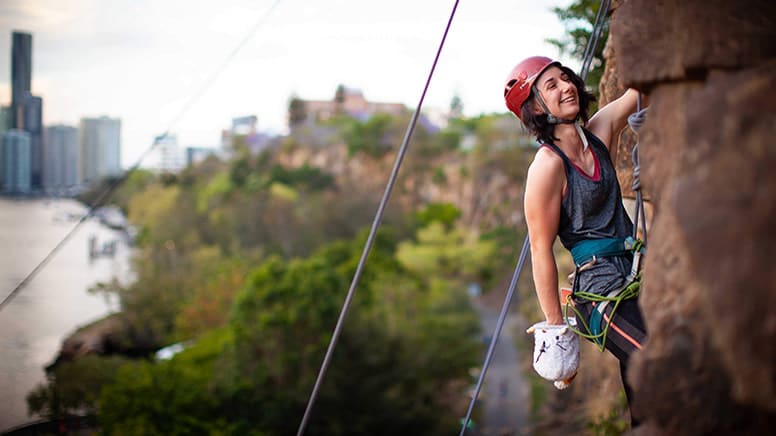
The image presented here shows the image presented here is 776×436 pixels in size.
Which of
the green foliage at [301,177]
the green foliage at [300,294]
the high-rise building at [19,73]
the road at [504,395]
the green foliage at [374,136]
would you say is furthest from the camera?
the green foliage at [374,136]

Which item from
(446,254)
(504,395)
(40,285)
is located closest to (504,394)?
(504,395)

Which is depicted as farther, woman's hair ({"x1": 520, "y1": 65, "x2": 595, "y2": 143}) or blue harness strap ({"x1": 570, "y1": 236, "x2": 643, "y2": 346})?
woman's hair ({"x1": 520, "y1": 65, "x2": 595, "y2": 143})

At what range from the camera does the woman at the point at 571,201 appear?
1.68 meters

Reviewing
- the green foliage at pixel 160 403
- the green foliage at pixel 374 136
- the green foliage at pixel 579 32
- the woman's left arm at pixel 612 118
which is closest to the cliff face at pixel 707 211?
the woman's left arm at pixel 612 118

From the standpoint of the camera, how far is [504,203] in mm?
28625

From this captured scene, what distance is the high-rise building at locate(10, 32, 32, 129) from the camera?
93.1 feet

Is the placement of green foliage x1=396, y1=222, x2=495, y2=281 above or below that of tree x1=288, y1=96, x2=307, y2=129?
below

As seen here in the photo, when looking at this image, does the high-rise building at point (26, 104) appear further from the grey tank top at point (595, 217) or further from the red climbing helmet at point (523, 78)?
the grey tank top at point (595, 217)

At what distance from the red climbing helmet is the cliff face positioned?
0.33 m

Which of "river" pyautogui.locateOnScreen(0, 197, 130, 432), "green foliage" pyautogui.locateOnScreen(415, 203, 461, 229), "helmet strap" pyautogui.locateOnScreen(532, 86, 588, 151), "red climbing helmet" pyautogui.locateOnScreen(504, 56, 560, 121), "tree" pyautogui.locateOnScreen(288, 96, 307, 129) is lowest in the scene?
"river" pyautogui.locateOnScreen(0, 197, 130, 432)

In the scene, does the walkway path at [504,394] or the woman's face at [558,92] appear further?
the walkway path at [504,394]

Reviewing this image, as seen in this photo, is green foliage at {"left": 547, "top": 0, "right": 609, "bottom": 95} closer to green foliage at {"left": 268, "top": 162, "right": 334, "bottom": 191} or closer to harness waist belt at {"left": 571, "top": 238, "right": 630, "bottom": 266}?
harness waist belt at {"left": 571, "top": 238, "right": 630, "bottom": 266}

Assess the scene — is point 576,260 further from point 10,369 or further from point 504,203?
point 504,203

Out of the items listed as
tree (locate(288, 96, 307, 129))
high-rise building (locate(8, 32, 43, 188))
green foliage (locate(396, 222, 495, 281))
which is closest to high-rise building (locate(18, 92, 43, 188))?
high-rise building (locate(8, 32, 43, 188))
